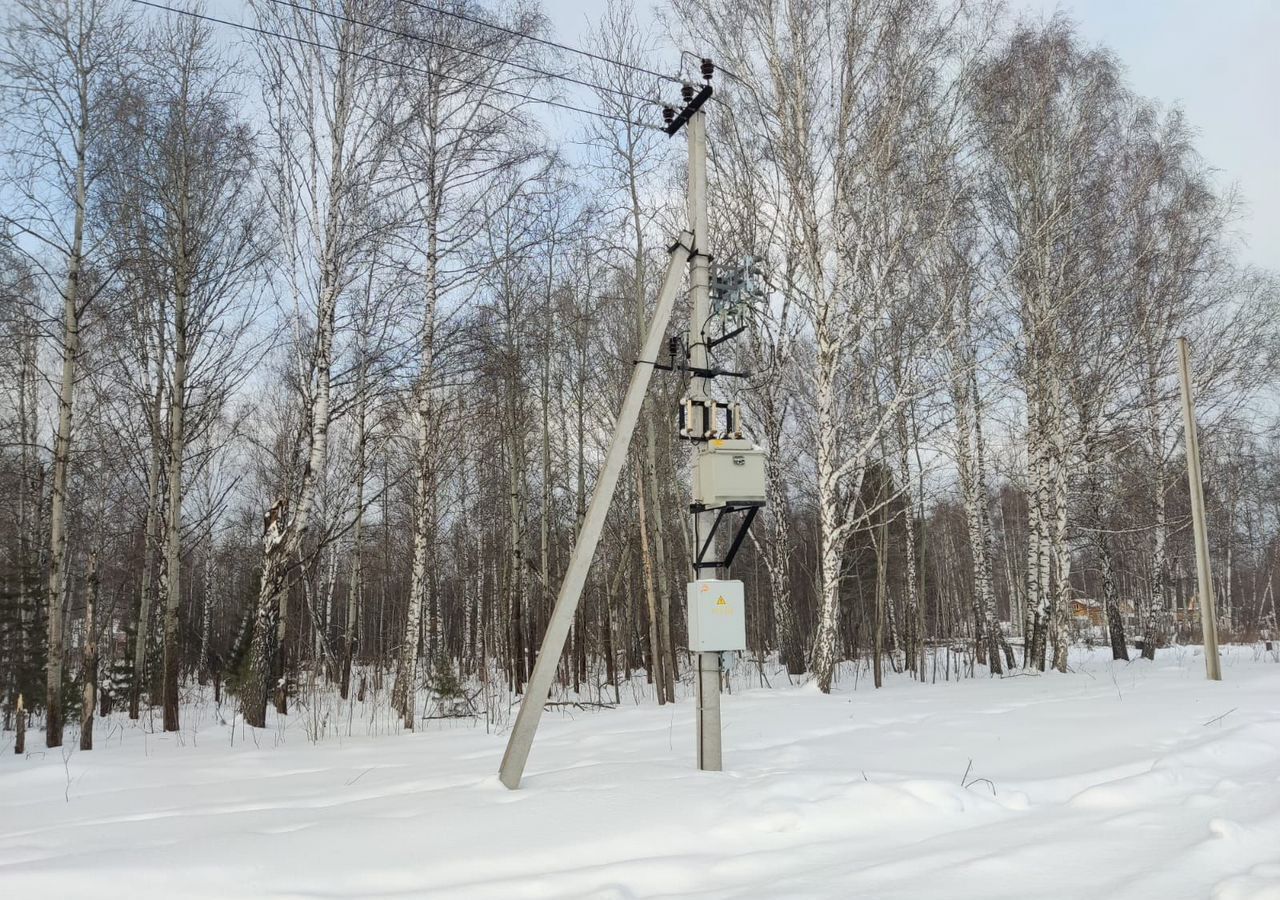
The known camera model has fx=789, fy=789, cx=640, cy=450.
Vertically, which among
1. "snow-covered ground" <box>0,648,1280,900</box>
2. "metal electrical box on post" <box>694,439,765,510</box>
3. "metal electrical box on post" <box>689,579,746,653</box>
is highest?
"metal electrical box on post" <box>694,439,765,510</box>

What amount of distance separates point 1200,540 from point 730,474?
1099 centimetres

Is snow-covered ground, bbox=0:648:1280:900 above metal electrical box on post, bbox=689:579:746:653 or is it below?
below

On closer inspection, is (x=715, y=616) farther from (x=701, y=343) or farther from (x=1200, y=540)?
(x=1200, y=540)

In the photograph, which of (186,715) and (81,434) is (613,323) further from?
(81,434)

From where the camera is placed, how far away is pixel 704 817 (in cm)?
433

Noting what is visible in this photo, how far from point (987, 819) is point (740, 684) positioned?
12.3m

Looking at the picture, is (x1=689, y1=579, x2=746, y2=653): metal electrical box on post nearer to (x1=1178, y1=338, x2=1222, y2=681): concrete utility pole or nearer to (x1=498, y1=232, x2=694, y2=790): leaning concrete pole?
(x1=498, y1=232, x2=694, y2=790): leaning concrete pole

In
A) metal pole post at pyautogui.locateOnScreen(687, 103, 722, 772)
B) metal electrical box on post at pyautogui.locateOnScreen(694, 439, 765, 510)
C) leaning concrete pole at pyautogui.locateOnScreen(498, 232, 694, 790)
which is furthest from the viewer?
metal electrical box on post at pyautogui.locateOnScreen(694, 439, 765, 510)

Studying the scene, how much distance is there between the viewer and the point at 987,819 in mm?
4441

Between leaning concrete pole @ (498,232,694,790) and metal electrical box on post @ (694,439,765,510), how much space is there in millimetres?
636

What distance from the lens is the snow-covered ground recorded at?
11.0 feet

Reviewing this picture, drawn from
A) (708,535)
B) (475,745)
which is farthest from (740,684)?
(708,535)

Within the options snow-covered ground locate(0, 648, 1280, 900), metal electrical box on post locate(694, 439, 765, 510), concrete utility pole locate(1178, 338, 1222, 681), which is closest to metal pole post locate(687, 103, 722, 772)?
metal electrical box on post locate(694, 439, 765, 510)

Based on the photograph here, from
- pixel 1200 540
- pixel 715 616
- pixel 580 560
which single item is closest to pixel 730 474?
pixel 715 616
